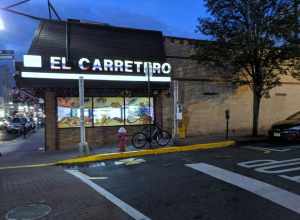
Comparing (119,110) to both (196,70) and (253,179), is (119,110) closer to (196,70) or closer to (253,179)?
(196,70)

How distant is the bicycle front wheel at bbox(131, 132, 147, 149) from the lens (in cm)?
1432

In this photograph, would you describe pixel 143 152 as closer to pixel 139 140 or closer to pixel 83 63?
pixel 139 140

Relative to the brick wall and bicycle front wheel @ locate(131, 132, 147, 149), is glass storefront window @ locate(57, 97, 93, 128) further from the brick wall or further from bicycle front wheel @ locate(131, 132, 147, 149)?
the brick wall

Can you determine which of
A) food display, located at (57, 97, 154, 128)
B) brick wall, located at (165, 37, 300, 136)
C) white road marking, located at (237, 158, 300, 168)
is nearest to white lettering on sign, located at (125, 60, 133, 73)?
food display, located at (57, 97, 154, 128)

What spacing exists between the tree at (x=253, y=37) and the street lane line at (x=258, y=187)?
769 cm

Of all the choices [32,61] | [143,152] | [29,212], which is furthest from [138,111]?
[29,212]

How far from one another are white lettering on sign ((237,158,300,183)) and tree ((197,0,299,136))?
255 inches

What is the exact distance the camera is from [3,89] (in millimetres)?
94500

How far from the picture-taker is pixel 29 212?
6590mm

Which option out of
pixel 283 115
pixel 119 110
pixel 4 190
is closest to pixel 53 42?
pixel 119 110

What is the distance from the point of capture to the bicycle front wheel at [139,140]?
14317mm

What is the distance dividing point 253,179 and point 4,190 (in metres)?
5.61

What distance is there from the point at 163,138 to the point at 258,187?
7.57 m

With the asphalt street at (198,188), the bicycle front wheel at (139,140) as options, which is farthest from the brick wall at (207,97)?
the asphalt street at (198,188)
